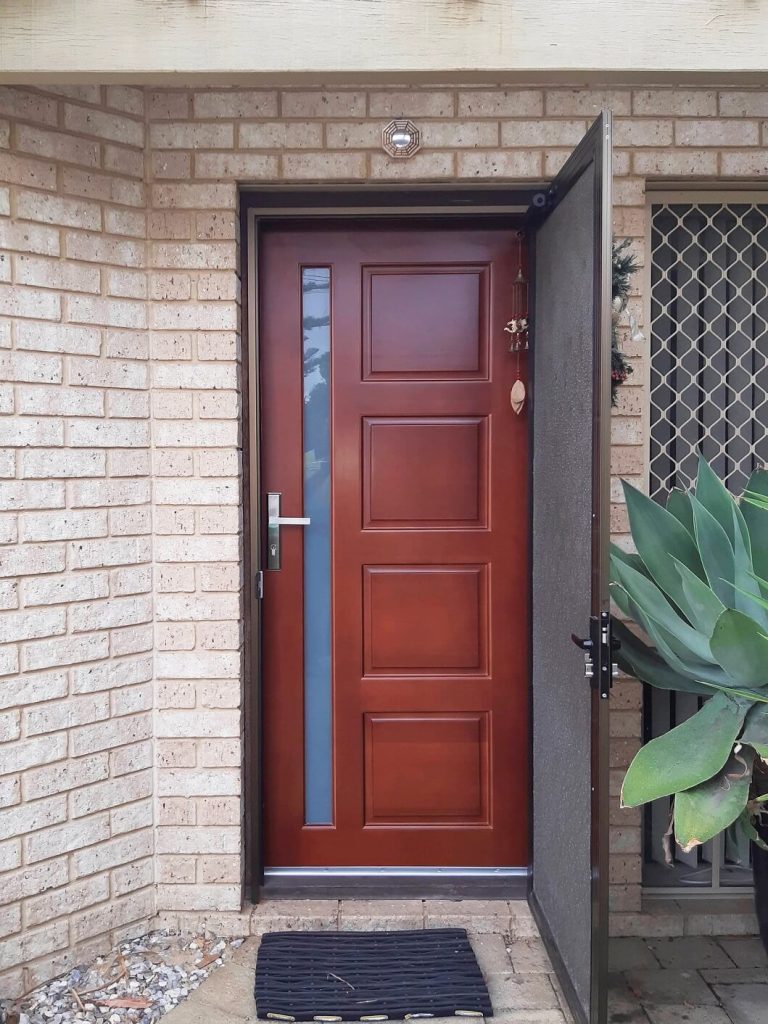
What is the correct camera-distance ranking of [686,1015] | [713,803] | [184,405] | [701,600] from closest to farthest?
[713,803] → [701,600] → [686,1015] → [184,405]

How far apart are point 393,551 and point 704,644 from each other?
1.05m

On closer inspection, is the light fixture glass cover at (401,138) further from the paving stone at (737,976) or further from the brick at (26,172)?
the paving stone at (737,976)

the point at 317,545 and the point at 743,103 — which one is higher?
the point at 743,103

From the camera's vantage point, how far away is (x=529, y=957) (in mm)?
2424

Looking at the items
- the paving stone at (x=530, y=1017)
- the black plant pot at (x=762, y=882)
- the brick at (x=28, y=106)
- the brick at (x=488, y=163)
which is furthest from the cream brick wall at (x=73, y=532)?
the black plant pot at (x=762, y=882)

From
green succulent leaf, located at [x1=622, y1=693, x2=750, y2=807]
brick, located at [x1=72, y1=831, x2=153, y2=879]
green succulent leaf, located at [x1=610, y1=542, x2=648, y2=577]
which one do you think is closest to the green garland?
green succulent leaf, located at [x1=610, y1=542, x2=648, y2=577]

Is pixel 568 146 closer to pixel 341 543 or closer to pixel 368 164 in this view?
pixel 368 164

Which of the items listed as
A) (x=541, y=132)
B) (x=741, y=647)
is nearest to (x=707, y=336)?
(x=541, y=132)

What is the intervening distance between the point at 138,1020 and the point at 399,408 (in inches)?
75.0

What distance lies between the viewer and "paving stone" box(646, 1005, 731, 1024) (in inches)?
86.0

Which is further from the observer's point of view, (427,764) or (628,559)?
(427,764)

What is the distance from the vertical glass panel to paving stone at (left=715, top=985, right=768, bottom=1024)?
50.0 inches

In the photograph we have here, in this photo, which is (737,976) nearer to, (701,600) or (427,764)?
(427,764)

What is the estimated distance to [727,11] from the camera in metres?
1.88
